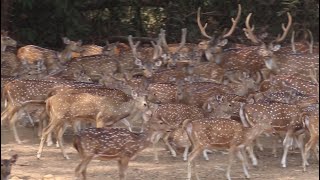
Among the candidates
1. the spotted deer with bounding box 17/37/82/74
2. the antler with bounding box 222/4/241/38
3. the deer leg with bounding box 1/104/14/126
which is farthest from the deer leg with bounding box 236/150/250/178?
the antler with bounding box 222/4/241/38

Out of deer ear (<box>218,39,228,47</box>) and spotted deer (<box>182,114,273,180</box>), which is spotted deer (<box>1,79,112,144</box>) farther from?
deer ear (<box>218,39,228,47</box>)

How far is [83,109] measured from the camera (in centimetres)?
830

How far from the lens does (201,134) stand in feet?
24.1

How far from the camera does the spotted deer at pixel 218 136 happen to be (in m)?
7.36

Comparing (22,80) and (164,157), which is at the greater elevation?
(22,80)

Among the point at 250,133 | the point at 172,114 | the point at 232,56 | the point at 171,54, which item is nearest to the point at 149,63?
the point at 171,54

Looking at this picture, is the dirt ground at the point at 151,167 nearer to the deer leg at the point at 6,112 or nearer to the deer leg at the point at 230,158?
the deer leg at the point at 230,158

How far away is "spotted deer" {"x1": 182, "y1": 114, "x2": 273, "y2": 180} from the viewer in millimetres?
7363

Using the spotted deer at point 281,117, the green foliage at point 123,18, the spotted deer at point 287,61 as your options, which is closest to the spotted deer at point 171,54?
the green foliage at point 123,18

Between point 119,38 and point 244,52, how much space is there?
3909 millimetres

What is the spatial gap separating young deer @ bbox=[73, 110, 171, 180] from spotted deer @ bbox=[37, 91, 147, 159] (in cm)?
134

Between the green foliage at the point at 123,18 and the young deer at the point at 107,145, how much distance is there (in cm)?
582

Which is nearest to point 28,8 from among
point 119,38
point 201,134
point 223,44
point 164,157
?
point 119,38

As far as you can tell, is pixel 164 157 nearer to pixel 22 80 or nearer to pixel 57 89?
pixel 57 89
